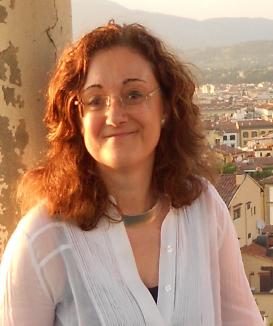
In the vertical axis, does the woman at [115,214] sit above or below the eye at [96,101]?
below

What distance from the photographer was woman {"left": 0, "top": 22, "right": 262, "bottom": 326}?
1241 millimetres

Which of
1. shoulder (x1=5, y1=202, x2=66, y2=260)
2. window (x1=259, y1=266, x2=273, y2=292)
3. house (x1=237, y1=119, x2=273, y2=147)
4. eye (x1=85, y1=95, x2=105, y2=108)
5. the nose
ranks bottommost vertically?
window (x1=259, y1=266, x2=273, y2=292)

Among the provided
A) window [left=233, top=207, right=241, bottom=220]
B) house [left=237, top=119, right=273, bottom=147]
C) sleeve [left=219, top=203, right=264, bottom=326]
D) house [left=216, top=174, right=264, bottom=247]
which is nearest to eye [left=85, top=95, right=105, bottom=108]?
sleeve [left=219, top=203, right=264, bottom=326]

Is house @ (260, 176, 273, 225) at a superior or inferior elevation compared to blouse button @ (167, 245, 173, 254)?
inferior

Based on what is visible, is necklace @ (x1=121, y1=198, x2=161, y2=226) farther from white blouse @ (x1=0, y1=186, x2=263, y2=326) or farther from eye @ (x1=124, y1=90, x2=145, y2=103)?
eye @ (x1=124, y1=90, x2=145, y2=103)

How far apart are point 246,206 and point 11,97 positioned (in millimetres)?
10194

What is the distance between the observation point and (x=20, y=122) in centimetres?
139

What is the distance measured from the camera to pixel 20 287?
1211 mm

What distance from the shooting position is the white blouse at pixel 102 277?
1220 mm

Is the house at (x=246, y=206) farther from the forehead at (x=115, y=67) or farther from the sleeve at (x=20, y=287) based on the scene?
the sleeve at (x=20, y=287)

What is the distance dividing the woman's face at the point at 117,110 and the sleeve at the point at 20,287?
211 mm

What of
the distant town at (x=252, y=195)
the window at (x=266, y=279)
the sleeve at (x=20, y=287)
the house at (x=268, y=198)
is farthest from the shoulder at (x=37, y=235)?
the house at (x=268, y=198)

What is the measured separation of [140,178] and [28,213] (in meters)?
0.24

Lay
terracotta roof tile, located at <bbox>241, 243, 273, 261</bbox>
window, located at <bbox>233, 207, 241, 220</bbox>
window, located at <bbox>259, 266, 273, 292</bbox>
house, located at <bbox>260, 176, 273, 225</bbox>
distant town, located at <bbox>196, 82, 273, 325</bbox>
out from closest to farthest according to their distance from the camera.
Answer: distant town, located at <bbox>196, 82, 273, 325</bbox> < window, located at <bbox>233, 207, 241, 220</bbox> < window, located at <bbox>259, 266, 273, 292</bbox> < terracotta roof tile, located at <bbox>241, 243, 273, 261</bbox> < house, located at <bbox>260, 176, 273, 225</bbox>
